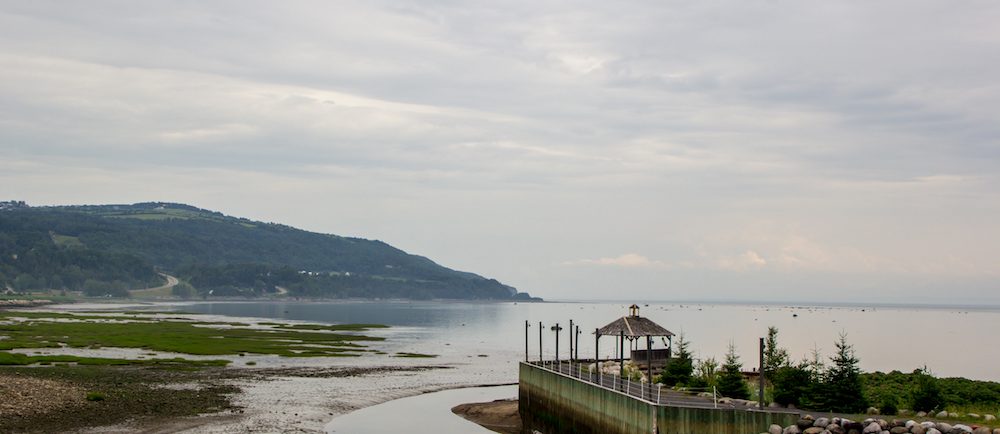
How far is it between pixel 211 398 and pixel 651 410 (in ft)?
107

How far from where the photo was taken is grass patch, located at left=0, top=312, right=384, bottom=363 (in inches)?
3792

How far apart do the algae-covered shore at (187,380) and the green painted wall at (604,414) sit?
38.8 ft

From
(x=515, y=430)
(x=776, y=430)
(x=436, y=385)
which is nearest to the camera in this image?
(x=776, y=430)

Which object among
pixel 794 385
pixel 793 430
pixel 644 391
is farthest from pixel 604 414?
pixel 793 430

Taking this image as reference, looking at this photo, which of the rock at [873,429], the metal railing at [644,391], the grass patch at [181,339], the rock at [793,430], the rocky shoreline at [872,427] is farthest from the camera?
the grass patch at [181,339]

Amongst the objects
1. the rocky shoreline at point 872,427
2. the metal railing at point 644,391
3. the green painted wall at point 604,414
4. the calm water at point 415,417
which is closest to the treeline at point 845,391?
the metal railing at point 644,391

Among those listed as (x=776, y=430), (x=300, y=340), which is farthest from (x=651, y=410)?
(x=300, y=340)

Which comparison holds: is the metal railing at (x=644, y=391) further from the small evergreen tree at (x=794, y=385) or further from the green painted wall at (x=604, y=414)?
the small evergreen tree at (x=794, y=385)

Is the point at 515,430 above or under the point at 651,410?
under

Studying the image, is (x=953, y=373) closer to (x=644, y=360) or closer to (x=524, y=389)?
(x=644, y=360)

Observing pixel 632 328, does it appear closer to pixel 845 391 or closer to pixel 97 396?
pixel 845 391

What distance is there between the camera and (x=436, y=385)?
7219cm

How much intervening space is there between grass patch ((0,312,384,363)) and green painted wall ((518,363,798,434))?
47792mm

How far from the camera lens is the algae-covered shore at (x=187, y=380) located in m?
46.8
